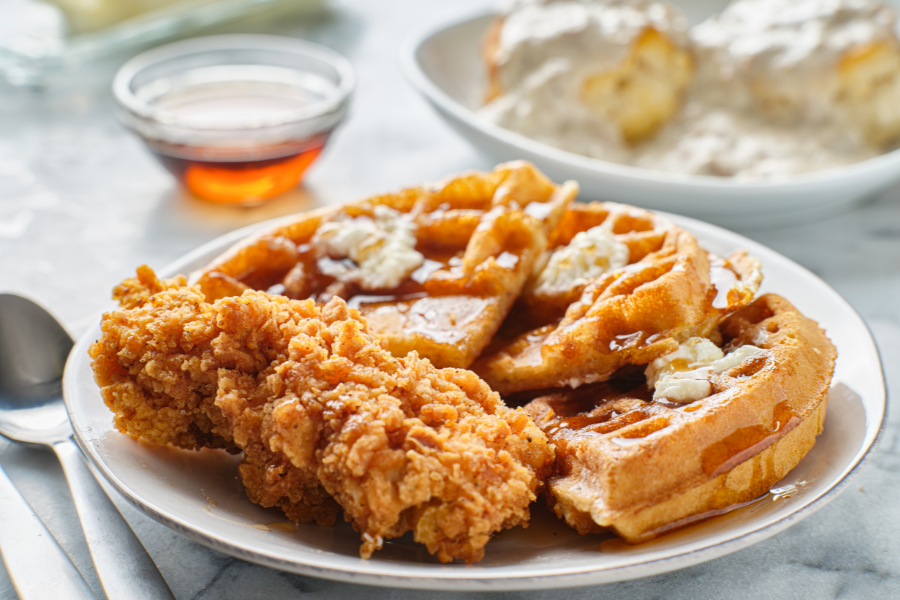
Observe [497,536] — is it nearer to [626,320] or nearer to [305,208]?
[626,320]

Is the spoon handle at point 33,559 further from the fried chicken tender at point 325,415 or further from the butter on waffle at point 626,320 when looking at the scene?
the butter on waffle at point 626,320

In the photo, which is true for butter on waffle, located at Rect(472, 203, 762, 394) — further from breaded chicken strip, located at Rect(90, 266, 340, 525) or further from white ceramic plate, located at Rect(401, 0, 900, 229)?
white ceramic plate, located at Rect(401, 0, 900, 229)

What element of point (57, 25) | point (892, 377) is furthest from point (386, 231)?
point (57, 25)

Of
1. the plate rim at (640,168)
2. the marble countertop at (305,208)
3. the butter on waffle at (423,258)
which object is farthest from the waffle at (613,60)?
the butter on waffle at (423,258)

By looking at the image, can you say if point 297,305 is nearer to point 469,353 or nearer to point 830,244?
point 469,353

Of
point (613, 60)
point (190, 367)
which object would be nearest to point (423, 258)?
point (190, 367)

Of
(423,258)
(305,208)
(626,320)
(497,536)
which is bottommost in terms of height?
(305,208)

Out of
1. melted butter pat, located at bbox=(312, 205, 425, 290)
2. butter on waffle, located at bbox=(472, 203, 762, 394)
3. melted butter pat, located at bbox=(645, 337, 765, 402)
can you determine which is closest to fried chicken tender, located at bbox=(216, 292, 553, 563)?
butter on waffle, located at bbox=(472, 203, 762, 394)
